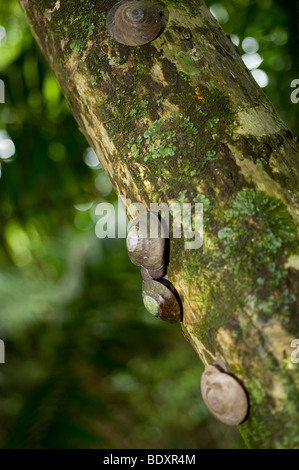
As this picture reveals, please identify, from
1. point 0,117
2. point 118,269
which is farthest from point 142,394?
point 0,117

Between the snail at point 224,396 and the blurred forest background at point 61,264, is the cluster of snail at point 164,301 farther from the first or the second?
the blurred forest background at point 61,264

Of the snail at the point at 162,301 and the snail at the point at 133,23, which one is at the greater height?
the snail at the point at 133,23

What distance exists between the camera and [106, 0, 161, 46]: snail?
78cm

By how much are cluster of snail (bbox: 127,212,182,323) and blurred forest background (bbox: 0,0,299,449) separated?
1074mm

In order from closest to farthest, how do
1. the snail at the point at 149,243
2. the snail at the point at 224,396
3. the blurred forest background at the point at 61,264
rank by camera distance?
the snail at the point at 224,396 < the snail at the point at 149,243 < the blurred forest background at the point at 61,264

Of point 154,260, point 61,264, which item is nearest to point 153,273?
point 154,260

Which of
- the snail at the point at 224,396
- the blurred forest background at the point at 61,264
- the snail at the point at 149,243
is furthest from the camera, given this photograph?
the blurred forest background at the point at 61,264

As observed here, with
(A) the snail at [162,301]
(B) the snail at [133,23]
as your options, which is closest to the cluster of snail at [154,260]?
(A) the snail at [162,301]

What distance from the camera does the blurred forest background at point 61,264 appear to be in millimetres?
1797

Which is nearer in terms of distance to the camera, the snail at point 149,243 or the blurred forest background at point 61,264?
the snail at point 149,243

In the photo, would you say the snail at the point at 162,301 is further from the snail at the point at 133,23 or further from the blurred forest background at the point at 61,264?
the blurred forest background at the point at 61,264

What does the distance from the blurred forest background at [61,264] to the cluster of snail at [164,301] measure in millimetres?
1071
